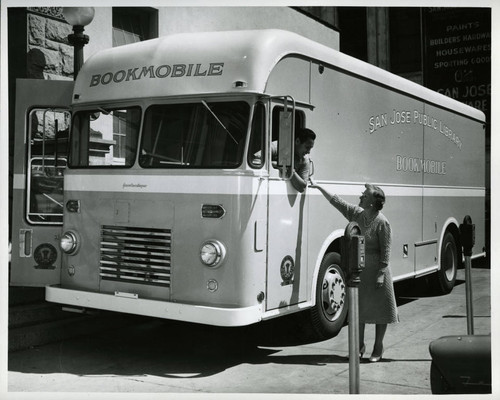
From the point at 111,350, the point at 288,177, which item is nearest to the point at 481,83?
the point at 288,177

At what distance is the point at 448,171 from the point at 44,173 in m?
5.00

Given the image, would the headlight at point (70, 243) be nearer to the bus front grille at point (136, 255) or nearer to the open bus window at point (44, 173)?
the bus front grille at point (136, 255)

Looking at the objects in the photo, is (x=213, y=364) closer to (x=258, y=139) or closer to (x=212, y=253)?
(x=212, y=253)

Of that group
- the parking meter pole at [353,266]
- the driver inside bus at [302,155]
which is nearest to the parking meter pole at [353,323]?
the parking meter pole at [353,266]

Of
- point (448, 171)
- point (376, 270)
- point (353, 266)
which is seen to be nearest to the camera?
point (353, 266)

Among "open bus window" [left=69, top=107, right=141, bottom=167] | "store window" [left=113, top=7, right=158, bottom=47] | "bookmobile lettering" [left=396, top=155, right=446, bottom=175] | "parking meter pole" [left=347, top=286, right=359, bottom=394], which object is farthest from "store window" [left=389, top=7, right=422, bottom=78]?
"parking meter pole" [left=347, top=286, right=359, bottom=394]

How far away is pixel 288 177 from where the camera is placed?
19.5 feet

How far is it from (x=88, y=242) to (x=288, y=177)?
1.95 meters

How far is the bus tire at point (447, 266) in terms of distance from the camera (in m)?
9.19

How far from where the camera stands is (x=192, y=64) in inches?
231

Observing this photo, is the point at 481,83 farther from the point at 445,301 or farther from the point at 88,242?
the point at 88,242

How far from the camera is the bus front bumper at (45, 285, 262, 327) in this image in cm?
548

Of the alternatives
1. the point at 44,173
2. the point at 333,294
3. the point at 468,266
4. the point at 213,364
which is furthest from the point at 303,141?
the point at 44,173

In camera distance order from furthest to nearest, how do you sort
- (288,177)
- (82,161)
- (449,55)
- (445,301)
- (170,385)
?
1. (445,301)
2. (449,55)
3. (82,161)
4. (288,177)
5. (170,385)
